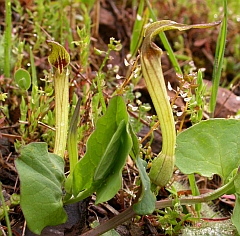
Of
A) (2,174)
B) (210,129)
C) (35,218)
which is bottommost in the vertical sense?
(2,174)

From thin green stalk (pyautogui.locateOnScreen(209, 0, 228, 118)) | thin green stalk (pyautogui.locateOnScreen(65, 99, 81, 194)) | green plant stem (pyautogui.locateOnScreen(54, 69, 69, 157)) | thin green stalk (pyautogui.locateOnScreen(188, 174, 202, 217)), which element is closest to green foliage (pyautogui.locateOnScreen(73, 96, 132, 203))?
thin green stalk (pyautogui.locateOnScreen(65, 99, 81, 194))

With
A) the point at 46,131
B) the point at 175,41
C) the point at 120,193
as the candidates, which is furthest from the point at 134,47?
the point at 120,193

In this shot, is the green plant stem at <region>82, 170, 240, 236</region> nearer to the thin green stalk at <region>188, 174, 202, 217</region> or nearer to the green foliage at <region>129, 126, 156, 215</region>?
the green foliage at <region>129, 126, 156, 215</region>

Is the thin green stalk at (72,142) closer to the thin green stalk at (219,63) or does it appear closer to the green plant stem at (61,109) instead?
the green plant stem at (61,109)

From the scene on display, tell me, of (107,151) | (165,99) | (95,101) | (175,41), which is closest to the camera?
(107,151)

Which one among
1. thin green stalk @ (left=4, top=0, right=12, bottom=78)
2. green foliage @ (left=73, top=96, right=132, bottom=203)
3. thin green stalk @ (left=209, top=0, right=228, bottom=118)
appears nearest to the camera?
green foliage @ (left=73, top=96, right=132, bottom=203)

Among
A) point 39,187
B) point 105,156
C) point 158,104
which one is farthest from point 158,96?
point 39,187

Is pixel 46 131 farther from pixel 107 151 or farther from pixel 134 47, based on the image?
pixel 134 47

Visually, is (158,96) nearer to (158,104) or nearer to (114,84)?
(158,104)
